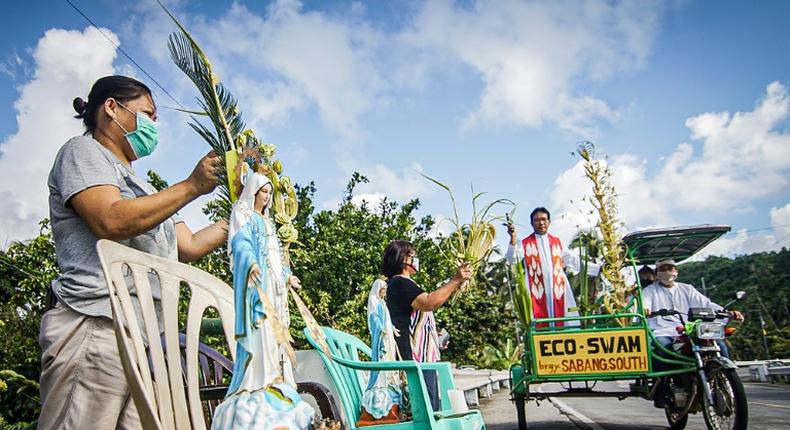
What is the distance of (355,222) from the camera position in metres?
19.8

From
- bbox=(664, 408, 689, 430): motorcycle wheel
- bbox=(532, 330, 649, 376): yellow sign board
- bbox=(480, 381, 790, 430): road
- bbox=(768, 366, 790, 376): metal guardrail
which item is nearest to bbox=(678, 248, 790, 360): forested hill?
bbox=(768, 366, 790, 376): metal guardrail

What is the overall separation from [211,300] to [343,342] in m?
1.43

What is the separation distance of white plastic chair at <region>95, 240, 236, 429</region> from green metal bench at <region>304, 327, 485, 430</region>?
Answer: 17.1 inches

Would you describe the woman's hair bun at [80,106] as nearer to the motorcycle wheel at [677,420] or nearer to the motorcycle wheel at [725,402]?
the motorcycle wheel at [725,402]

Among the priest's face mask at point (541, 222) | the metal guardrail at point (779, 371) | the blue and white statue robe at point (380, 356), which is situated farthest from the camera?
the metal guardrail at point (779, 371)

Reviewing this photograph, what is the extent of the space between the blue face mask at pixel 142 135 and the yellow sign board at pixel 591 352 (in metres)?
4.55

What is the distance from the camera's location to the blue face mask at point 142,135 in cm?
195

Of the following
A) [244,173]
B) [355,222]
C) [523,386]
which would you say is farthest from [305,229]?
[244,173]

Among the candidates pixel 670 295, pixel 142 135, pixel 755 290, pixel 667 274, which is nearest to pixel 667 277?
pixel 667 274

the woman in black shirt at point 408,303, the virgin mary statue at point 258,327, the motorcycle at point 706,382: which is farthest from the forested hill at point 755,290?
the virgin mary statue at point 258,327

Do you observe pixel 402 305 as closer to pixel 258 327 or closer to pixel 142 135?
pixel 258 327

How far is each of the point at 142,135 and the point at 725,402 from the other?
196 inches

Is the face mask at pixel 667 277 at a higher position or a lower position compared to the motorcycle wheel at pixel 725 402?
higher

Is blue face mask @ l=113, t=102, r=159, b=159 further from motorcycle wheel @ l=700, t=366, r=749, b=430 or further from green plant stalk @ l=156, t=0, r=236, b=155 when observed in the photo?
motorcycle wheel @ l=700, t=366, r=749, b=430
